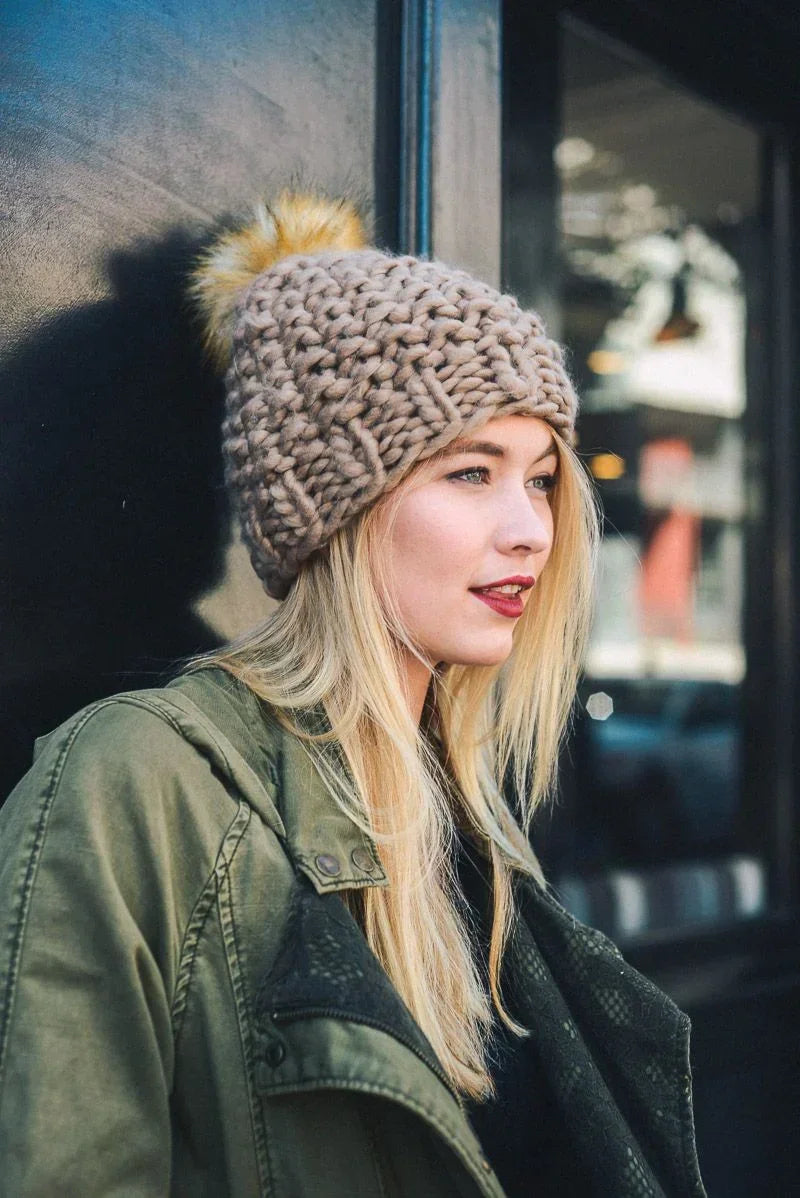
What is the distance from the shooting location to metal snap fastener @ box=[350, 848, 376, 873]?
1.57 meters

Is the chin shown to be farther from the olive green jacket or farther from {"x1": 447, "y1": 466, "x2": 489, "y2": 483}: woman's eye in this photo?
the olive green jacket

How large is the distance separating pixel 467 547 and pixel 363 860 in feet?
1.67

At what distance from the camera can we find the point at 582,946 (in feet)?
6.38

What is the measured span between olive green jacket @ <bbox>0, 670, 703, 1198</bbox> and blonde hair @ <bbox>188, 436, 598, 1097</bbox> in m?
0.17

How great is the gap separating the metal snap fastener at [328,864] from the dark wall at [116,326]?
0.60 meters

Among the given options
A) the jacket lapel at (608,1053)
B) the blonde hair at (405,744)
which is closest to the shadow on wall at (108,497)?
the blonde hair at (405,744)

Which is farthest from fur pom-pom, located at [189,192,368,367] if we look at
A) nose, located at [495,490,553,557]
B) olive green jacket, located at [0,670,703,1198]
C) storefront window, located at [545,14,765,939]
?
storefront window, located at [545,14,765,939]

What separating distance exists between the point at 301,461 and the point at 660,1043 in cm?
108

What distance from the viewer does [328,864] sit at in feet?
4.98

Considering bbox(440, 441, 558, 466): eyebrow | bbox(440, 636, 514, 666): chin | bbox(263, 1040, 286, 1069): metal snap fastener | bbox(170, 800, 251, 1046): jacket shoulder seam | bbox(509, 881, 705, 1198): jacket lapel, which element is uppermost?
bbox(440, 441, 558, 466): eyebrow

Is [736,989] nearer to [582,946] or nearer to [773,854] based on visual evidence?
[773,854]

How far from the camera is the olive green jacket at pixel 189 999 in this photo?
1.26m

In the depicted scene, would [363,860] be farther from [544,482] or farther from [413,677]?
[544,482]

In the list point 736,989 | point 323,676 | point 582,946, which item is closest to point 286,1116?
point 323,676
